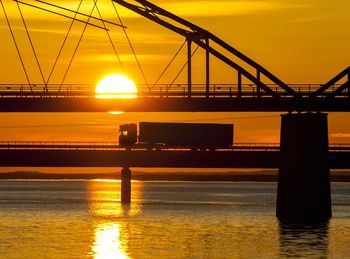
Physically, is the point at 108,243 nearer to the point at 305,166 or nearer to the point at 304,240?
the point at 304,240

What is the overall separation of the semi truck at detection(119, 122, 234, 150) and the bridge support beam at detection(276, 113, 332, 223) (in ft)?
156

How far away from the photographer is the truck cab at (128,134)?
186750 mm

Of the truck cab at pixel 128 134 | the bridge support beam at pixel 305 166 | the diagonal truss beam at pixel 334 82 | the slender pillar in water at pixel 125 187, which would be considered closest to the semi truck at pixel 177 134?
the truck cab at pixel 128 134

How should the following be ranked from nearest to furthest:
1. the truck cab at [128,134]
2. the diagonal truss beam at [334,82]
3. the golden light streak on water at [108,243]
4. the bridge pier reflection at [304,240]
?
the golden light streak on water at [108,243] → the bridge pier reflection at [304,240] → the diagonal truss beam at [334,82] → the truck cab at [128,134]

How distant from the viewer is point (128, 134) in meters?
188

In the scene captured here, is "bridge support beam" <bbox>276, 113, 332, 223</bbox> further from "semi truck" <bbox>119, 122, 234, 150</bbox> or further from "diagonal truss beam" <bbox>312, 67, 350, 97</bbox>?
"semi truck" <bbox>119, 122, 234, 150</bbox>

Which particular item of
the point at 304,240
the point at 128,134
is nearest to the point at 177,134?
the point at 128,134

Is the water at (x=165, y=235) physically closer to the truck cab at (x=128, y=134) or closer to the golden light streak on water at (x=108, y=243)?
the golden light streak on water at (x=108, y=243)

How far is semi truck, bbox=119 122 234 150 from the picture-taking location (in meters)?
189

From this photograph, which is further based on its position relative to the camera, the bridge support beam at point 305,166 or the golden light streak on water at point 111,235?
the bridge support beam at point 305,166

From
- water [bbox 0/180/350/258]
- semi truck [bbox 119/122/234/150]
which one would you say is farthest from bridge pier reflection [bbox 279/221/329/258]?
semi truck [bbox 119/122/234/150]

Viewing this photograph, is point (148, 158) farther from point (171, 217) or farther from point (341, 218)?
point (341, 218)

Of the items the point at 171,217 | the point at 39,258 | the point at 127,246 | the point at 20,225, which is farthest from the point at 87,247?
the point at 171,217

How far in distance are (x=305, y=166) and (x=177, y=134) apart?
176 ft
